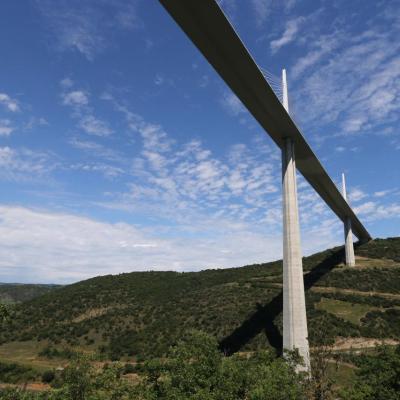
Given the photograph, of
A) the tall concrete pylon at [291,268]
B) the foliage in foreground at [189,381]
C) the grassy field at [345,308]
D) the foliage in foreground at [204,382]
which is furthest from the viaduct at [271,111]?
the grassy field at [345,308]

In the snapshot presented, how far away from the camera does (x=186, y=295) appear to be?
64.2 m

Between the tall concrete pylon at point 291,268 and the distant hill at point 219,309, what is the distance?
853 cm

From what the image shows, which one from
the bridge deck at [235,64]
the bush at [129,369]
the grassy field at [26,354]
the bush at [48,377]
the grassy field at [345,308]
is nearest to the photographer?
the bridge deck at [235,64]

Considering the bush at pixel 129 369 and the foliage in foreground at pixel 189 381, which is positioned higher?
the foliage in foreground at pixel 189 381

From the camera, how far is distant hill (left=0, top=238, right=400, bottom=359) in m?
43.0

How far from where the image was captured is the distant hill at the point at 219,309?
43.0 m

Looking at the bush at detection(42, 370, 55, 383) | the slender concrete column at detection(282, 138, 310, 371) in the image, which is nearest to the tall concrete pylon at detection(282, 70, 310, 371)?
the slender concrete column at detection(282, 138, 310, 371)

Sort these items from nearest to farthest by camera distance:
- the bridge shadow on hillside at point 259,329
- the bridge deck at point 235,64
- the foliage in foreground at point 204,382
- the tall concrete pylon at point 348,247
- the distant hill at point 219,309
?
the foliage in foreground at point 204,382 → the bridge deck at point 235,64 → the bridge shadow on hillside at point 259,329 → the distant hill at point 219,309 → the tall concrete pylon at point 348,247

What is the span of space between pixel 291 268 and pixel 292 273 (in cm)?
43

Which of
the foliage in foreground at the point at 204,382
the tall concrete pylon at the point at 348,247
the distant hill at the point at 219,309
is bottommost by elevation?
the foliage in foreground at the point at 204,382

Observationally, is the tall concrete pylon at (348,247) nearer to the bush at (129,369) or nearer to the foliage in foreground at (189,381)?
the bush at (129,369)

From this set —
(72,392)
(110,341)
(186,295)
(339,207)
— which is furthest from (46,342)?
(339,207)

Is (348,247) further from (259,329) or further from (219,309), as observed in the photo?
(259,329)

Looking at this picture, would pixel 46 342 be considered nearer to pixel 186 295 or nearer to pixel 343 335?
pixel 186 295
